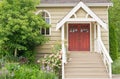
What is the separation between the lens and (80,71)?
1803 cm

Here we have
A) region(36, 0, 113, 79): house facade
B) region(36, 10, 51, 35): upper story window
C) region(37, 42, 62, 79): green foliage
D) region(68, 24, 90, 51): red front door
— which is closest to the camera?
region(37, 42, 62, 79): green foliage

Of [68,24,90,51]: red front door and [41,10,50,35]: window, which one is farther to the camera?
[68,24,90,51]: red front door

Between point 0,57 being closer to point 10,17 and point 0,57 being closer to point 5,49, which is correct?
point 5,49

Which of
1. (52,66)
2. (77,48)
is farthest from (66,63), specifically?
(77,48)

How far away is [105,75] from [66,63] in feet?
8.85

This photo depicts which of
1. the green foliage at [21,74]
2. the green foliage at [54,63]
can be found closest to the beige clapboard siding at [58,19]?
the green foliage at [54,63]

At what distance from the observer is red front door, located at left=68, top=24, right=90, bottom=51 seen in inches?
894

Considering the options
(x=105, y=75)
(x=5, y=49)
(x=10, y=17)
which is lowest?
(x=105, y=75)

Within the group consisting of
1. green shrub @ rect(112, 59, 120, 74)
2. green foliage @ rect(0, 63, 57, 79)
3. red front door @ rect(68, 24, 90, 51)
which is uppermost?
red front door @ rect(68, 24, 90, 51)

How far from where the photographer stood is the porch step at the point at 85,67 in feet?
57.4

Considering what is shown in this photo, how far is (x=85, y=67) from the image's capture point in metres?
18.5

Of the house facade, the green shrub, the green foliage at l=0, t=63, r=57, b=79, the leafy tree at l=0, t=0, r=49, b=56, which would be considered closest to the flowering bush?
the leafy tree at l=0, t=0, r=49, b=56

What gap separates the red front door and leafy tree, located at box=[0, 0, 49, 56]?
276 cm

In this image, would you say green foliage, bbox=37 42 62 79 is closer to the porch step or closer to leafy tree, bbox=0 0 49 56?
the porch step
